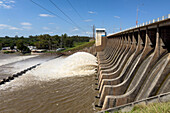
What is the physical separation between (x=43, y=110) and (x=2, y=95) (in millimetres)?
7662

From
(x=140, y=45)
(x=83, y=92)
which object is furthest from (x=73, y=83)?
(x=140, y=45)

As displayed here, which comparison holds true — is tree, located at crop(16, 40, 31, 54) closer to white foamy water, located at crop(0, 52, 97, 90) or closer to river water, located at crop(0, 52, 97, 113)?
white foamy water, located at crop(0, 52, 97, 90)

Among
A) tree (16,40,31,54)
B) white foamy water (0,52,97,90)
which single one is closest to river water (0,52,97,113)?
white foamy water (0,52,97,90)

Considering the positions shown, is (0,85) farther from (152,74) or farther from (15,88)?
(152,74)

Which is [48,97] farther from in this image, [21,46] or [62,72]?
[21,46]

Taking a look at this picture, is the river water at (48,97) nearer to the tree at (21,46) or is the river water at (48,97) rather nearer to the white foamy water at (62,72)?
the white foamy water at (62,72)

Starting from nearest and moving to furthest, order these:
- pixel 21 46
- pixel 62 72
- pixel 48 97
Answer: pixel 48 97 → pixel 62 72 → pixel 21 46

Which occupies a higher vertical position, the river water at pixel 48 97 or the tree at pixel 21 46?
the tree at pixel 21 46

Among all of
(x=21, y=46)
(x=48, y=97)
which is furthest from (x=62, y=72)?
(x=21, y=46)

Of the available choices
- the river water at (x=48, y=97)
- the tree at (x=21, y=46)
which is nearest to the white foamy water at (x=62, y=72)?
the river water at (x=48, y=97)

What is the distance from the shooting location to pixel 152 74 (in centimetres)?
1127

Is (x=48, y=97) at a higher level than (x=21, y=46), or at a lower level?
A: lower

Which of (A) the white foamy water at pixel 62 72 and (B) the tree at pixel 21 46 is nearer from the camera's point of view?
(A) the white foamy water at pixel 62 72

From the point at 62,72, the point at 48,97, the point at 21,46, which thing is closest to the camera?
the point at 48,97
